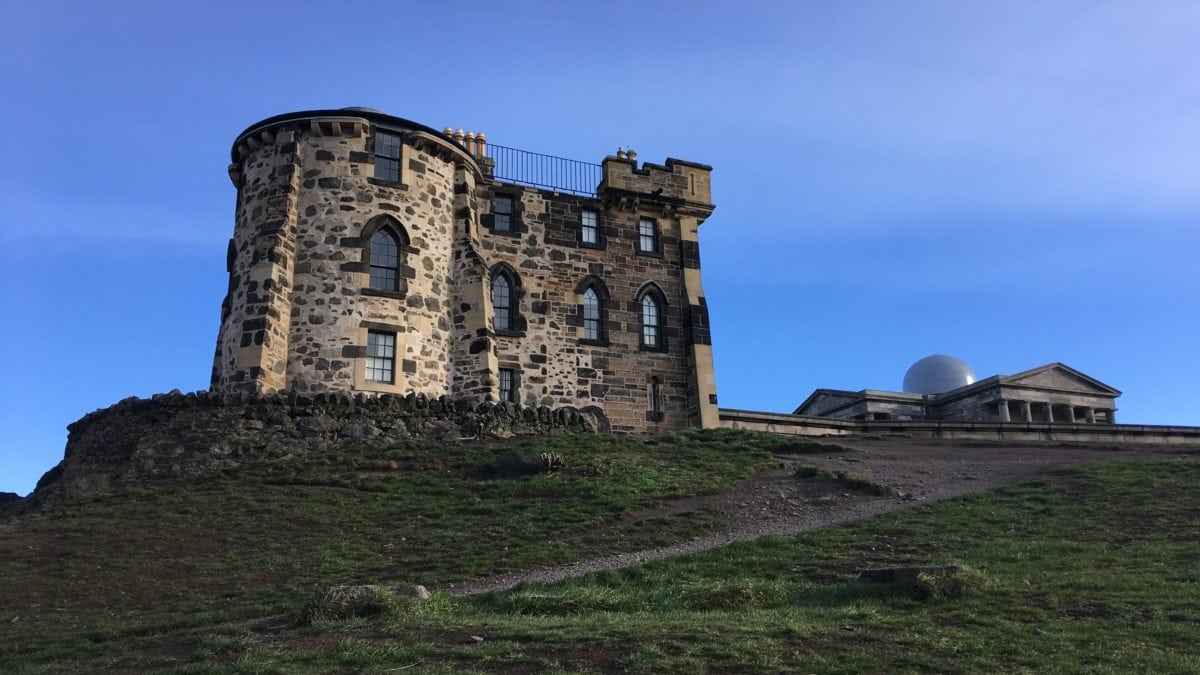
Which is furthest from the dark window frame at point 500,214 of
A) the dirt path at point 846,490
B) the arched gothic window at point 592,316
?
the dirt path at point 846,490

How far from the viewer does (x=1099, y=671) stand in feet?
30.9

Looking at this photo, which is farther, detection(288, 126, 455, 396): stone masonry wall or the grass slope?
detection(288, 126, 455, 396): stone masonry wall

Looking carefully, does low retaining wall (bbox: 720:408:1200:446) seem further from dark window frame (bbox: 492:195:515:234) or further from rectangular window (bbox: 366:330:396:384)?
rectangular window (bbox: 366:330:396:384)

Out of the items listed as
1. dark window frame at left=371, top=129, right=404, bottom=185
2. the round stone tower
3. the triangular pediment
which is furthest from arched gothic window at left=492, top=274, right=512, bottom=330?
the triangular pediment

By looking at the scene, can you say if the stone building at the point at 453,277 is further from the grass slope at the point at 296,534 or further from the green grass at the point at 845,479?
the green grass at the point at 845,479

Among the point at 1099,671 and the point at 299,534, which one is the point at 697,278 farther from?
the point at 1099,671

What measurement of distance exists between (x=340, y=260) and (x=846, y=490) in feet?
49.3

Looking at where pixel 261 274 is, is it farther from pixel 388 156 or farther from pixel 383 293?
pixel 388 156

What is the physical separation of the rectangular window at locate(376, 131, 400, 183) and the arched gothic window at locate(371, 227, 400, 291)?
1.64 metres

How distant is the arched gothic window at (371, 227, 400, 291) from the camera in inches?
1118

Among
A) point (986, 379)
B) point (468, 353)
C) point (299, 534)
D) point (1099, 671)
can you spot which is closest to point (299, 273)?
point (468, 353)

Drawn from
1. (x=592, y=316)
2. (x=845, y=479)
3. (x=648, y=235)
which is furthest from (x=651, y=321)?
(x=845, y=479)

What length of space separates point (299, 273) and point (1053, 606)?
→ 21326 millimetres

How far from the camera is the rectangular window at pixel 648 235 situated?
115ft
